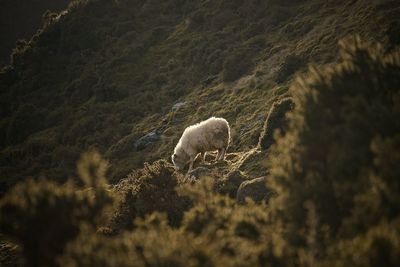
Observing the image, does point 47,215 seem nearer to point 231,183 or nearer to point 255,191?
point 255,191

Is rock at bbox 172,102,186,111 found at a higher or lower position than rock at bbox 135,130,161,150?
higher

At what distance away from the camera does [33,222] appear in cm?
666

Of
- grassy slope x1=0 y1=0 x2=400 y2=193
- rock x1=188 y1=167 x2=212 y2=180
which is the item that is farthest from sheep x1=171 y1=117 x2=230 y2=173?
rock x1=188 y1=167 x2=212 y2=180

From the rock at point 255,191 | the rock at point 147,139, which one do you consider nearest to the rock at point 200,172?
the rock at point 255,191

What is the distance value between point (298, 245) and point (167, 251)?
196 cm

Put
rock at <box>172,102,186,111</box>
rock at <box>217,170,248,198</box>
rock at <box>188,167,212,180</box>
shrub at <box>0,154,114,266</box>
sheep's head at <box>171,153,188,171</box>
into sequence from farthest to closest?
rock at <box>172,102,186,111</box>, sheep's head at <box>171,153,188,171</box>, rock at <box>188,167,212,180</box>, rock at <box>217,170,248,198</box>, shrub at <box>0,154,114,266</box>

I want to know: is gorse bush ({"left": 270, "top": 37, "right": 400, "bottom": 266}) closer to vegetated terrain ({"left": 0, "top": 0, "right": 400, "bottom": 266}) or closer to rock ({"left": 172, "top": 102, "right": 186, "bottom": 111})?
vegetated terrain ({"left": 0, "top": 0, "right": 400, "bottom": 266})

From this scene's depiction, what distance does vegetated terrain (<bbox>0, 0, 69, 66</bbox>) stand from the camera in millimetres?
87250

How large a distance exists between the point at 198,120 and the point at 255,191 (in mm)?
17917

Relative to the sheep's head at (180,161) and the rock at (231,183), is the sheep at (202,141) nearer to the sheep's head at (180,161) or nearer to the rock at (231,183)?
the sheep's head at (180,161)

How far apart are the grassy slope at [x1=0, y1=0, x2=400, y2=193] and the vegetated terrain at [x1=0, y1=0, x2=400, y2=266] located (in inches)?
6.0

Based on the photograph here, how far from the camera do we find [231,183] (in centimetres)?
1244

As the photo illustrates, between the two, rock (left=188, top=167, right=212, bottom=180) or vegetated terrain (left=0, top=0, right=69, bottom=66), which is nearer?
rock (left=188, top=167, right=212, bottom=180)

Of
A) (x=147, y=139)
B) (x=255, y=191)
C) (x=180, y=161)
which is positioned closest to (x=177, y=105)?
(x=147, y=139)
